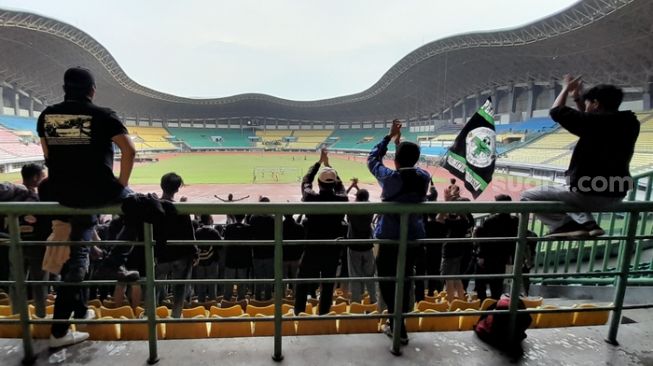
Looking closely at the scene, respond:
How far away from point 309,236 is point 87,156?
1889 millimetres

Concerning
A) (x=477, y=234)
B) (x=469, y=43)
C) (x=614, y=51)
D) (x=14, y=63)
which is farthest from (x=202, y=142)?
(x=477, y=234)

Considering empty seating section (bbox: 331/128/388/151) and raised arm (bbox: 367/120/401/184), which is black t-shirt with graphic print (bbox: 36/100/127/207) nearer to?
raised arm (bbox: 367/120/401/184)

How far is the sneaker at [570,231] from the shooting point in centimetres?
250

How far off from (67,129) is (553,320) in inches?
156

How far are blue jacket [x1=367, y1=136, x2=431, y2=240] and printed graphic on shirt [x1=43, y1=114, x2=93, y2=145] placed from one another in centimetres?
189

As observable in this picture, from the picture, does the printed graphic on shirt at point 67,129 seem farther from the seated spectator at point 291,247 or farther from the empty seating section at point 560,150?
the empty seating section at point 560,150

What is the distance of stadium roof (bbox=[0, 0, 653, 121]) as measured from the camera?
92.3ft

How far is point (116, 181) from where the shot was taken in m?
2.28

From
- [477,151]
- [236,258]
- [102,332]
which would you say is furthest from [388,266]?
[477,151]

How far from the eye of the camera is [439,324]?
3006 mm

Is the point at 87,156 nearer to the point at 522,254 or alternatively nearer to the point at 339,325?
the point at 339,325

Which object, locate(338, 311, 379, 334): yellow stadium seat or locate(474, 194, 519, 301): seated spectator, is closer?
locate(338, 311, 379, 334): yellow stadium seat

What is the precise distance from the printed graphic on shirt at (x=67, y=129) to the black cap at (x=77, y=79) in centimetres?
20

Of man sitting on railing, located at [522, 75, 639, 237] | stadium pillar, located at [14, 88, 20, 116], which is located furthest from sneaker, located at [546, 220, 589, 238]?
stadium pillar, located at [14, 88, 20, 116]
